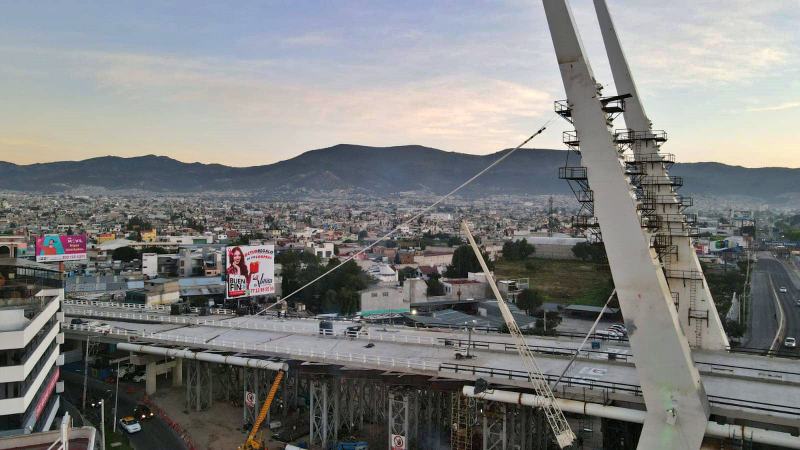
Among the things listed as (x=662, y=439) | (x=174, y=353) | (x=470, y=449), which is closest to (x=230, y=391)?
(x=174, y=353)

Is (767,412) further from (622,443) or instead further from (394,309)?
(394,309)

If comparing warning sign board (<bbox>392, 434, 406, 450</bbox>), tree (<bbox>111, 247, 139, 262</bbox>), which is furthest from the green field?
tree (<bbox>111, 247, 139, 262</bbox>)

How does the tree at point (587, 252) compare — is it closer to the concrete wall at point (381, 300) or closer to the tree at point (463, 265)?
the tree at point (463, 265)

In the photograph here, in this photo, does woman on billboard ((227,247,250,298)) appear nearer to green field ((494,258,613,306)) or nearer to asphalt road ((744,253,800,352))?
asphalt road ((744,253,800,352))

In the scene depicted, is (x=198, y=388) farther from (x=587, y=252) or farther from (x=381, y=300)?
(x=587, y=252)

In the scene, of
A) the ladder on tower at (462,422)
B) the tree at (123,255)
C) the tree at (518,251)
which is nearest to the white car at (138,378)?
the ladder on tower at (462,422)
